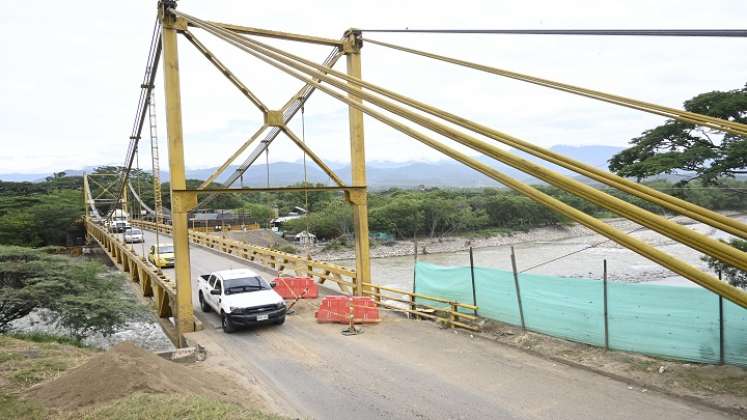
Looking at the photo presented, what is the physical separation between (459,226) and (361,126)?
54.1 metres

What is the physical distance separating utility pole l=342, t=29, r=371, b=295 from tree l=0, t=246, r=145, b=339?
7.33 m

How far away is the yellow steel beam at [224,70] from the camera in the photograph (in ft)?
42.4

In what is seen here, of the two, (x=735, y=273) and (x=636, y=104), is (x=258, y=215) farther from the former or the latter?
(x=636, y=104)

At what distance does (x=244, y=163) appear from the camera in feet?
70.1

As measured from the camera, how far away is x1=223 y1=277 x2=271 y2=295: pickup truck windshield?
13291mm

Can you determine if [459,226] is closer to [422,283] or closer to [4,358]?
[422,283]

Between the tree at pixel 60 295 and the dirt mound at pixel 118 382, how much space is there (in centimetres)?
709

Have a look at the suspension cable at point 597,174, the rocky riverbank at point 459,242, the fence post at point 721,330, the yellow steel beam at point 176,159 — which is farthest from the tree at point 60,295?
the rocky riverbank at point 459,242

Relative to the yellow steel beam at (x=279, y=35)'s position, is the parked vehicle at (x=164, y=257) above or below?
below

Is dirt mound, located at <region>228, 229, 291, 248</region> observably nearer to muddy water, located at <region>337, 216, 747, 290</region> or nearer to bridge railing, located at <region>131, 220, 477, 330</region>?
muddy water, located at <region>337, 216, 747, 290</region>

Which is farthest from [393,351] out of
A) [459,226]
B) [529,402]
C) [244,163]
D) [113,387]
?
[459,226]

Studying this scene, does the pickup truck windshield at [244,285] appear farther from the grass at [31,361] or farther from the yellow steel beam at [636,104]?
the yellow steel beam at [636,104]

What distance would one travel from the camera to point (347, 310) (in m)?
13.0

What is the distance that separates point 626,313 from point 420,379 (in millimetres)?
4077
